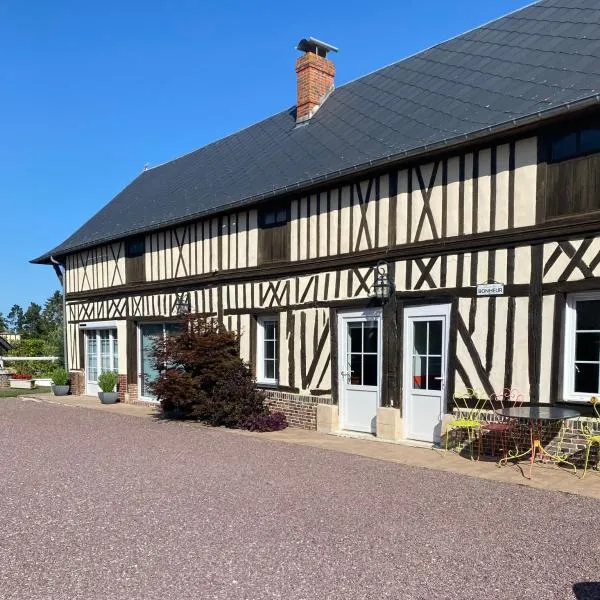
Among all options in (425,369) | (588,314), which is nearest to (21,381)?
(425,369)

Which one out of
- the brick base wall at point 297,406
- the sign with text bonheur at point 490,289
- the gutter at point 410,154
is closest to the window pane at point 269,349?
the brick base wall at point 297,406

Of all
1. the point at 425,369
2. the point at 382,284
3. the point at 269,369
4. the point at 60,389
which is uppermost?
the point at 382,284

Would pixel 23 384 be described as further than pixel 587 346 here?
Yes

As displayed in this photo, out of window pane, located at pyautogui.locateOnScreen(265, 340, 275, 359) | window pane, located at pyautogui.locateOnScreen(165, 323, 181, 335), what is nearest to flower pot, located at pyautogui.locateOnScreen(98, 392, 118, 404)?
window pane, located at pyautogui.locateOnScreen(165, 323, 181, 335)

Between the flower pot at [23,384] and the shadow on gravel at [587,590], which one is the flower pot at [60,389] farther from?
the shadow on gravel at [587,590]

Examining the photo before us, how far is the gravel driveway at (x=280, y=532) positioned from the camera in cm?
364

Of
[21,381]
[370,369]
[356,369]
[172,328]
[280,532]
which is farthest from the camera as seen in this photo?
[21,381]

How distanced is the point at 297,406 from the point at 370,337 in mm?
1891

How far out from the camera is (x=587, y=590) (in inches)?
140

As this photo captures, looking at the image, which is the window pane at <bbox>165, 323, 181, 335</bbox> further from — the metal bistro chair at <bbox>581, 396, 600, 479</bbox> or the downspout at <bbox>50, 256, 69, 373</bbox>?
the metal bistro chair at <bbox>581, 396, 600, 479</bbox>

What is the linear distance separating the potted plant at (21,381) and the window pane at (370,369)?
1398 centimetres

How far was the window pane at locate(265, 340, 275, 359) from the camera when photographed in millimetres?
10888

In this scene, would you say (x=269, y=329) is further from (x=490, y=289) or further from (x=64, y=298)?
(x=64, y=298)

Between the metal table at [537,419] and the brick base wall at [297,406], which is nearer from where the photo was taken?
the metal table at [537,419]
